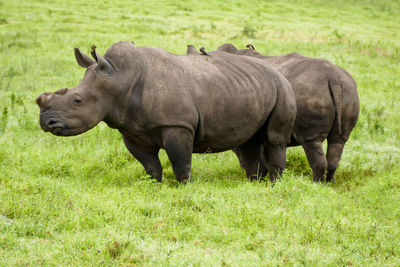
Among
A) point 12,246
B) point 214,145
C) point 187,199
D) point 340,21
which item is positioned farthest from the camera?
point 340,21

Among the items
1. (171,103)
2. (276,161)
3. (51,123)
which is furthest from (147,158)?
(276,161)

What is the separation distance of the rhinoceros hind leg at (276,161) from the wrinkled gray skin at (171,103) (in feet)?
0.68

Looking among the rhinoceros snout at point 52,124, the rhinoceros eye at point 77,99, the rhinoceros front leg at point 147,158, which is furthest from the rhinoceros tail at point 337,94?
the rhinoceros snout at point 52,124

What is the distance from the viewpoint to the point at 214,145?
6867 millimetres

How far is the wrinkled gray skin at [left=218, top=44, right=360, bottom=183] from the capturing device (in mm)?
7715

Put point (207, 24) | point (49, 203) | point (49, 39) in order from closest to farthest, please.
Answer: point (49, 203) < point (49, 39) < point (207, 24)

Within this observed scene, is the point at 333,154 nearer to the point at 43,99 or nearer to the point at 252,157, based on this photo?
the point at 252,157

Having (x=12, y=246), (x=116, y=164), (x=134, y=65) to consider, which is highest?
(x=134, y=65)

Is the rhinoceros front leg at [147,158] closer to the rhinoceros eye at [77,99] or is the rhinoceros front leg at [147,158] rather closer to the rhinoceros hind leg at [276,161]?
the rhinoceros eye at [77,99]

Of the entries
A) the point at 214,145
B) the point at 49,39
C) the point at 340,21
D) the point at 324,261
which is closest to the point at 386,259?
the point at 324,261

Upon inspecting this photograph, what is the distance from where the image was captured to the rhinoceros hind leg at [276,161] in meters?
7.38

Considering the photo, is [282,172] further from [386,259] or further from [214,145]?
[386,259]

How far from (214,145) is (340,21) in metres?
21.7

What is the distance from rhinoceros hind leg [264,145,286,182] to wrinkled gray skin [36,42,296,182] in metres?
0.21
